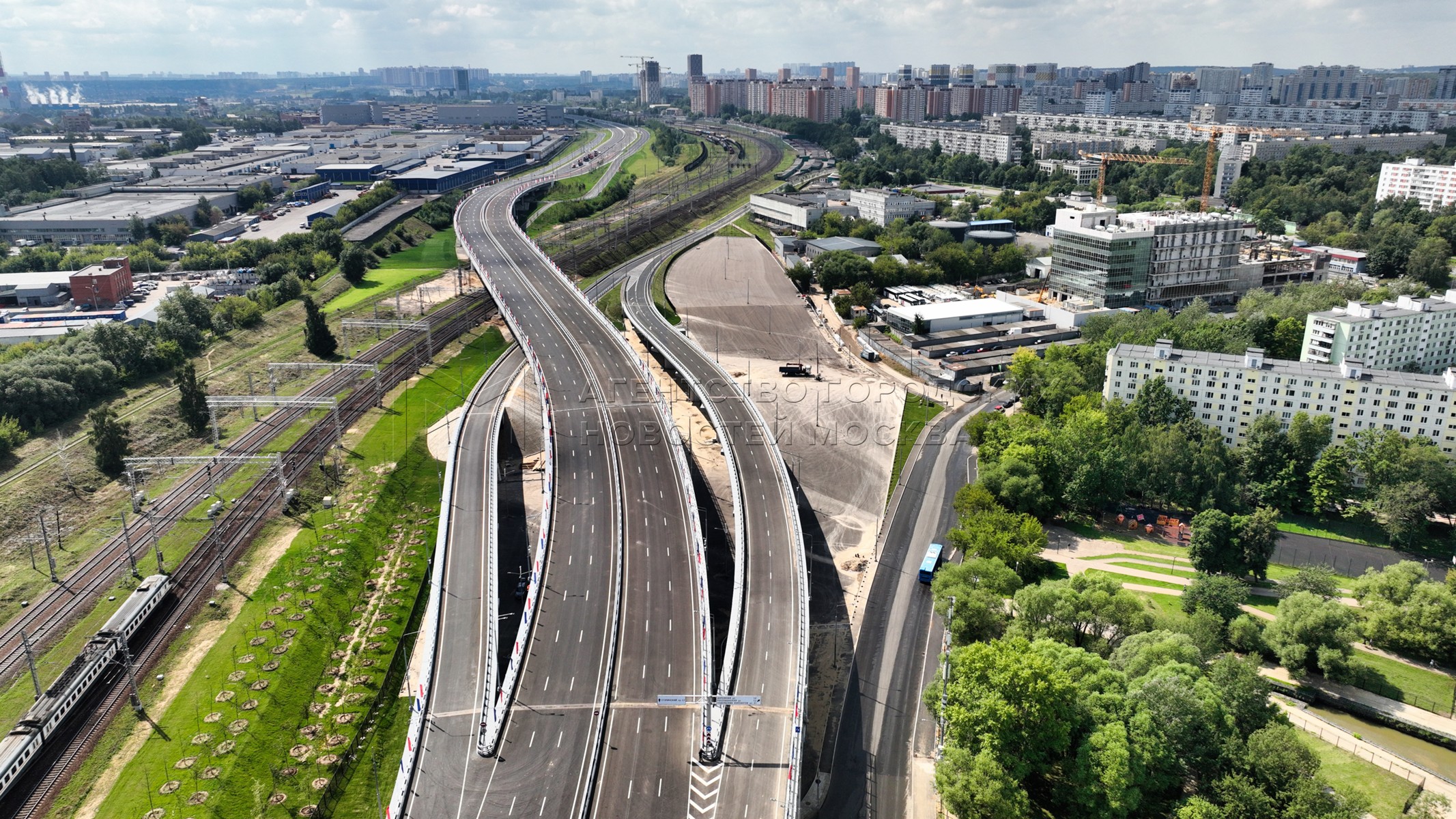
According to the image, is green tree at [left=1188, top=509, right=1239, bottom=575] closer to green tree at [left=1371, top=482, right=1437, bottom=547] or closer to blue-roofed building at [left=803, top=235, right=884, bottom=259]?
green tree at [left=1371, top=482, right=1437, bottom=547]

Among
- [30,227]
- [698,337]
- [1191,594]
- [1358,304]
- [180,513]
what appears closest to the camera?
[1191,594]

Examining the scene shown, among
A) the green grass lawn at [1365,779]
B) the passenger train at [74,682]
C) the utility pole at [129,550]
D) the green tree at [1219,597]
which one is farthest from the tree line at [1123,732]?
the utility pole at [129,550]

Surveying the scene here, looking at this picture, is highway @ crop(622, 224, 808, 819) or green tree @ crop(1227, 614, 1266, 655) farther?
green tree @ crop(1227, 614, 1266, 655)

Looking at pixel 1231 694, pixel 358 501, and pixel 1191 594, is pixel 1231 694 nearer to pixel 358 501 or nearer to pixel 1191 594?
pixel 1191 594

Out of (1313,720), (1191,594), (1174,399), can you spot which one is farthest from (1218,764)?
(1174,399)

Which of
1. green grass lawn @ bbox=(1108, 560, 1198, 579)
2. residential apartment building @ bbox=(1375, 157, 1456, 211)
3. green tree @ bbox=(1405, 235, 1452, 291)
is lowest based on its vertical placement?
green grass lawn @ bbox=(1108, 560, 1198, 579)

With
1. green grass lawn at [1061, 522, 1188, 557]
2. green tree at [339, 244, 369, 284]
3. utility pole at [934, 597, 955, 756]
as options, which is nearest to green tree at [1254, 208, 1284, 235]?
green grass lawn at [1061, 522, 1188, 557]
